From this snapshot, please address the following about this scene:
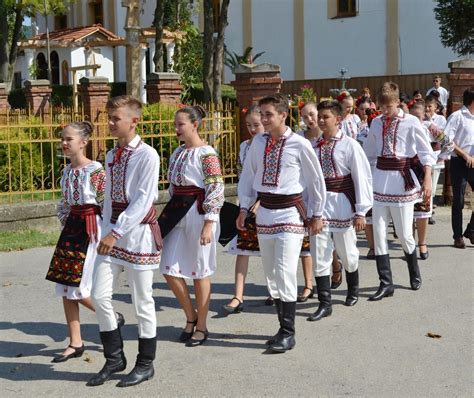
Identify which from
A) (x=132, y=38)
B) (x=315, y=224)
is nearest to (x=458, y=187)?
(x=315, y=224)

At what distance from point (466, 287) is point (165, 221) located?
3234 millimetres

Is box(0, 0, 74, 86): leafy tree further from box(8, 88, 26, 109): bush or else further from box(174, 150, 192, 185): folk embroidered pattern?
box(174, 150, 192, 185): folk embroidered pattern

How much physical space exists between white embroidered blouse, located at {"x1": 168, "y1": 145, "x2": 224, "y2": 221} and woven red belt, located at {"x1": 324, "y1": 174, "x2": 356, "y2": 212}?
135 centimetres

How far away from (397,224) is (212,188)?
2.46 metres

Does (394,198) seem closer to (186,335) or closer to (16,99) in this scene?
(186,335)

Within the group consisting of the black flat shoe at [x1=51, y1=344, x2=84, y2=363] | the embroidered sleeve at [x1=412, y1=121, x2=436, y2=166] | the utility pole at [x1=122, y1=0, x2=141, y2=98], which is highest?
the utility pole at [x1=122, y1=0, x2=141, y2=98]

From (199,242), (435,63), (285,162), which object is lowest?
(199,242)

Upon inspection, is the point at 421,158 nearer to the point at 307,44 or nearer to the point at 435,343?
the point at 435,343

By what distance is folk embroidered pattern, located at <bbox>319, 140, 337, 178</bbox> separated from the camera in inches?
307

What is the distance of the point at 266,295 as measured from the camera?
28.0 feet

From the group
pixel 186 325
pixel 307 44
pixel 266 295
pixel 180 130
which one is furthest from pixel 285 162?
pixel 307 44

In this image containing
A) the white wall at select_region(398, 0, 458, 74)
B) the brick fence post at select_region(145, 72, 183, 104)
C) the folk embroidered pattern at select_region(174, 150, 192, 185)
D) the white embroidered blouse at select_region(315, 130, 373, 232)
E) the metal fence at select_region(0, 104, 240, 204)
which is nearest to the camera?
the folk embroidered pattern at select_region(174, 150, 192, 185)

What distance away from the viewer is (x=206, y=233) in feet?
21.6

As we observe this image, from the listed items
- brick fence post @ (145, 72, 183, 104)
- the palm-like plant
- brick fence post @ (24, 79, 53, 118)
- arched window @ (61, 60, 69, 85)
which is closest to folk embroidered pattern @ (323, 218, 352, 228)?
brick fence post @ (145, 72, 183, 104)
